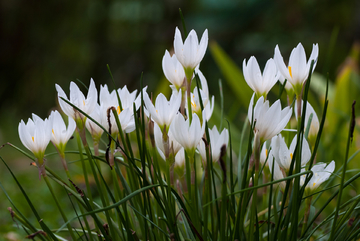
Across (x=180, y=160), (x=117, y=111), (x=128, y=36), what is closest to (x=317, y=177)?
(x=180, y=160)

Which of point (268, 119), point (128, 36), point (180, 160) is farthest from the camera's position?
point (128, 36)

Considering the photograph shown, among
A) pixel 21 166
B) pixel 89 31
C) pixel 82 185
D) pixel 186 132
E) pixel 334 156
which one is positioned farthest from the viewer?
pixel 89 31

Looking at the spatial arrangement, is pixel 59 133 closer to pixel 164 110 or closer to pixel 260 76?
pixel 164 110

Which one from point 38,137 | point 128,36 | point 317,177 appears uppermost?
point 128,36

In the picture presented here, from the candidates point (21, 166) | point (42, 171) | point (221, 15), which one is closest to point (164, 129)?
point (42, 171)

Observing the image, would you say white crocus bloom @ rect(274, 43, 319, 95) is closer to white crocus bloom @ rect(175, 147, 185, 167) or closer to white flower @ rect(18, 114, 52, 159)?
white crocus bloom @ rect(175, 147, 185, 167)

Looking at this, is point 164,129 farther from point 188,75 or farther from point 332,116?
point 332,116

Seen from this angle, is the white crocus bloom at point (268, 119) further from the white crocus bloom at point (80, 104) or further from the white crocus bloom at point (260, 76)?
the white crocus bloom at point (80, 104)

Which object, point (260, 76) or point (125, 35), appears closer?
point (260, 76)
